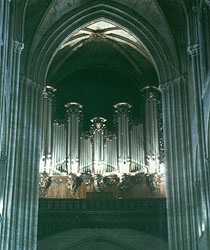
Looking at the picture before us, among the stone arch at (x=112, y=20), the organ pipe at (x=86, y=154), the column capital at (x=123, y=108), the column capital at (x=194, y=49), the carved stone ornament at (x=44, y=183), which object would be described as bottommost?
the carved stone ornament at (x=44, y=183)

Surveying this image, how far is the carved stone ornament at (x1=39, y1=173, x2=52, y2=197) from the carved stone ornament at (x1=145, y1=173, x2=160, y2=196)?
163 inches

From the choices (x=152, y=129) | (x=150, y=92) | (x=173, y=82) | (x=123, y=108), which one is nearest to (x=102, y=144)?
(x=123, y=108)

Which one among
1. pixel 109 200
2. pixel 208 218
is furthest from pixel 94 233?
pixel 208 218

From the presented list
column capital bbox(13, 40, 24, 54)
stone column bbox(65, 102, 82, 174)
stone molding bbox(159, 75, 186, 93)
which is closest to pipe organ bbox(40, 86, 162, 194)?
stone column bbox(65, 102, 82, 174)

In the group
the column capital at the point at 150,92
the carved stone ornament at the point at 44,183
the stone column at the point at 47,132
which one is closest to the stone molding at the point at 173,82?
the column capital at the point at 150,92

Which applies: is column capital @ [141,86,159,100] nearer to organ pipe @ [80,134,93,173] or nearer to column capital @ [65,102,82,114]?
column capital @ [65,102,82,114]

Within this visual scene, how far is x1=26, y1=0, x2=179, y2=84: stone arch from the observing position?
88.3ft

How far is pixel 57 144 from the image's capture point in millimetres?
29250

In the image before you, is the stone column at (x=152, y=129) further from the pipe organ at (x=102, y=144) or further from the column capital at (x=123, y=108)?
the column capital at (x=123, y=108)

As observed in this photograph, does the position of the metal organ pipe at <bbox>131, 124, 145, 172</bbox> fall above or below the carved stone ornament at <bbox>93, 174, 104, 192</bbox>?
above

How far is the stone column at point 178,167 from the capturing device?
78.7 feet

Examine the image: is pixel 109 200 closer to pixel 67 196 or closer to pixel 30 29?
pixel 67 196

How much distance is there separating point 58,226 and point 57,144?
14.7ft

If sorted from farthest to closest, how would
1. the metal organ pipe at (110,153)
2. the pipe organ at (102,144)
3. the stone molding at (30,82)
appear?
the metal organ pipe at (110,153) → the pipe organ at (102,144) → the stone molding at (30,82)
